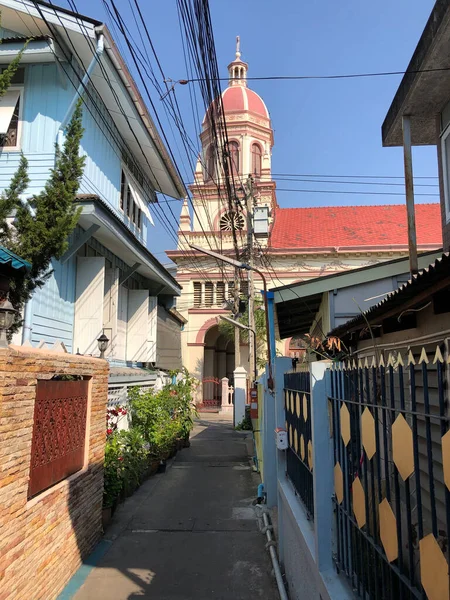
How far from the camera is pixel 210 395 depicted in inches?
1048

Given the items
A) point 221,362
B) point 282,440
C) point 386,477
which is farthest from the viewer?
point 221,362

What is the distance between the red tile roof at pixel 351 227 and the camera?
84.5 feet

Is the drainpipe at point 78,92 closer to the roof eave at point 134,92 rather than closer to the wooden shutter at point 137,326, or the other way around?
the roof eave at point 134,92

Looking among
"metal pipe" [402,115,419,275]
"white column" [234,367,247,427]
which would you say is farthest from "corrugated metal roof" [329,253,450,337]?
"white column" [234,367,247,427]

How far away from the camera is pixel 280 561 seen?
189 inches

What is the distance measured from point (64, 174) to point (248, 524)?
17.6 feet

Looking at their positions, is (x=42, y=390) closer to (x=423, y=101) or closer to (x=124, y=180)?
(x=423, y=101)

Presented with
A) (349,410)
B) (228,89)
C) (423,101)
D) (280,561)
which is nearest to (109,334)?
(280,561)

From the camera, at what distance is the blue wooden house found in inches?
297

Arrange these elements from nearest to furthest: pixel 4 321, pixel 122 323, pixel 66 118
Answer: pixel 4 321
pixel 66 118
pixel 122 323

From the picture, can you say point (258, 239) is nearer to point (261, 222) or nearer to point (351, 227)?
point (351, 227)

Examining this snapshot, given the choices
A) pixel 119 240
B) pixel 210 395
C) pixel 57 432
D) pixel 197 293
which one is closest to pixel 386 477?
pixel 57 432

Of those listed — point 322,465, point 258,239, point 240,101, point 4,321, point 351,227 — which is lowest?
point 322,465

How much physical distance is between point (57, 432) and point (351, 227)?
2569 centimetres
